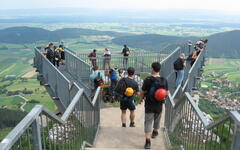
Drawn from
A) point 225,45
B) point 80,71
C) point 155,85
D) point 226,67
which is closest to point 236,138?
point 155,85

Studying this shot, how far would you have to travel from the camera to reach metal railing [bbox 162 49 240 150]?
251cm

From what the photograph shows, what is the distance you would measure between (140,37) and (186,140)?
4451 inches

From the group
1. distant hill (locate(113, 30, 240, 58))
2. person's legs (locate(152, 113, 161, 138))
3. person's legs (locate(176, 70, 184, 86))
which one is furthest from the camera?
distant hill (locate(113, 30, 240, 58))

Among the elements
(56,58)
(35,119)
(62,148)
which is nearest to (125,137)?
(62,148)

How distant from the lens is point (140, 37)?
115500 millimetres

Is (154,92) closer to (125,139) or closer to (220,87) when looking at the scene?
(125,139)

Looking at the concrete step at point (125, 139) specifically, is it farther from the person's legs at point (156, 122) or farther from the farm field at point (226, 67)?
the farm field at point (226, 67)

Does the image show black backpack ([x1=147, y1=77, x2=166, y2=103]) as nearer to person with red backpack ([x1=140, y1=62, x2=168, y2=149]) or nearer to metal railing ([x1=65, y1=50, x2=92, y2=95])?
person with red backpack ([x1=140, y1=62, x2=168, y2=149])

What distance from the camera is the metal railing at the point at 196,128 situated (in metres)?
2.51

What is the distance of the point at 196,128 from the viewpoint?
12.9ft

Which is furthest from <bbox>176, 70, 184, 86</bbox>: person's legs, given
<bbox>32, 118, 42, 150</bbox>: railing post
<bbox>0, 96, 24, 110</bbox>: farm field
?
<bbox>0, 96, 24, 110</bbox>: farm field

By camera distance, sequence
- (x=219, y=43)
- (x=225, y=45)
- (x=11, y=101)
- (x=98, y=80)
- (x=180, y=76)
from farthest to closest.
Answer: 1. (x=225, y=45)
2. (x=219, y=43)
3. (x=11, y=101)
4. (x=180, y=76)
5. (x=98, y=80)

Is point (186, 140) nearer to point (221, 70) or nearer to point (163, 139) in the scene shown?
point (163, 139)

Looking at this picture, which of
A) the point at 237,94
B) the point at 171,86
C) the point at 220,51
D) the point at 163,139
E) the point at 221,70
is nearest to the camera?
the point at 163,139
